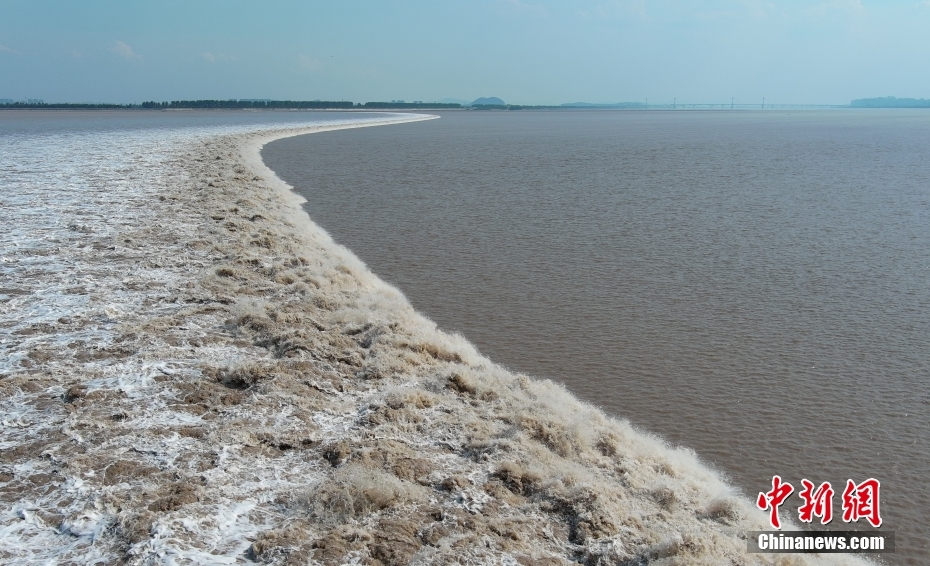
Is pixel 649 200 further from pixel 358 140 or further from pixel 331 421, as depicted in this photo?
pixel 358 140

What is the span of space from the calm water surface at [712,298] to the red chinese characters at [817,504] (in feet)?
0.28

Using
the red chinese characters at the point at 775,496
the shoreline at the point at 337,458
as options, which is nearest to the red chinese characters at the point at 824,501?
the red chinese characters at the point at 775,496

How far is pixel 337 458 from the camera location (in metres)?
6.30

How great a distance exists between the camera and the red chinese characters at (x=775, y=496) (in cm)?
615

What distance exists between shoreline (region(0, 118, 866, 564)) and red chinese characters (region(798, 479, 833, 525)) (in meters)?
0.54

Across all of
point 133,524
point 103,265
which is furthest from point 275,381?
point 103,265

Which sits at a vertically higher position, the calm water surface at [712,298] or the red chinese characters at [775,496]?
the calm water surface at [712,298]

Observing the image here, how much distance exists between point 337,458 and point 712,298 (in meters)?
7.60

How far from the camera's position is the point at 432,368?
8492 millimetres

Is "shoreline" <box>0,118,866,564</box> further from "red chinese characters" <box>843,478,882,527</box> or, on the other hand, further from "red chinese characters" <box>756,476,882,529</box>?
"red chinese characters" <box>843,478,882,527</box>

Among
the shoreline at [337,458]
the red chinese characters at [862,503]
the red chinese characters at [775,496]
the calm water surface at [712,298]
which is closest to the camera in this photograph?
the shoreline at [337,458]

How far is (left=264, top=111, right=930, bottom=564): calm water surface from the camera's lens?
7348 millimetres

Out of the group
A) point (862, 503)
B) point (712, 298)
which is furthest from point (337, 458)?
point (712, 298)

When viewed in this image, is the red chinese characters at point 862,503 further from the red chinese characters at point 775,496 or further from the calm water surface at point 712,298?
the red chinese characters at point 775,496
